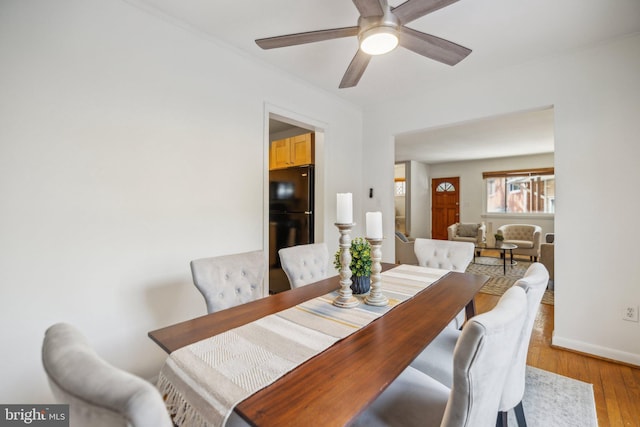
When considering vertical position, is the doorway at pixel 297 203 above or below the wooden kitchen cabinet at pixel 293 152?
below

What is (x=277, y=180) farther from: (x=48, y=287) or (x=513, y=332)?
(x=513, y=332)

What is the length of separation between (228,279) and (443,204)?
8.18 meters

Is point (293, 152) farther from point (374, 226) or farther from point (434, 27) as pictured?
point (374, 226)

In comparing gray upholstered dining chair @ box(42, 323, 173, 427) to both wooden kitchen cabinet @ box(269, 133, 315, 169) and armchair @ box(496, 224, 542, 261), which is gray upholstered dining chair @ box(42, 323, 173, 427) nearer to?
wooden kitchen cabinet @ box(269, 133, 315, 169)

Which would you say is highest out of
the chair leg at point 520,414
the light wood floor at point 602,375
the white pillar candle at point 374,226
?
the white pillar candle at point 374,226

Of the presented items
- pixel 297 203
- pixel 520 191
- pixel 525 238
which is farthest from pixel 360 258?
pixel 520 191

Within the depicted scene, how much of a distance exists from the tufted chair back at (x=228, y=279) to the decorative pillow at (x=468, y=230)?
6400mm

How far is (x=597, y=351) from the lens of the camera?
7.58 feet

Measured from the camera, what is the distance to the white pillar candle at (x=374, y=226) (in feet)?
4.61

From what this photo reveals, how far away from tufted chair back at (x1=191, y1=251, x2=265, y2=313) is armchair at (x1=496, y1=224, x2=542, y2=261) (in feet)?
19.7

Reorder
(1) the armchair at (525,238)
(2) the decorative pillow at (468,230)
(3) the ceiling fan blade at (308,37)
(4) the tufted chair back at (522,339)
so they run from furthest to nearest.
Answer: (2) the decorative pillow at (468,230) → (1) the armchair at (525,238) → (3) the ceiling fan blade at (308,37) → (4) the tufted chair back at (522,339)

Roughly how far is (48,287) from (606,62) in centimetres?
410

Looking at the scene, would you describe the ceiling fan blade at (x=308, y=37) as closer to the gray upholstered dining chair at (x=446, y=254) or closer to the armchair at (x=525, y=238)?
the gray upholstered dining chair at (x=446, y=254)

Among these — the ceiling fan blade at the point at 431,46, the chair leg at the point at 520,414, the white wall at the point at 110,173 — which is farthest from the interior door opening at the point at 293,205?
the chair leg at the point at 520,414
